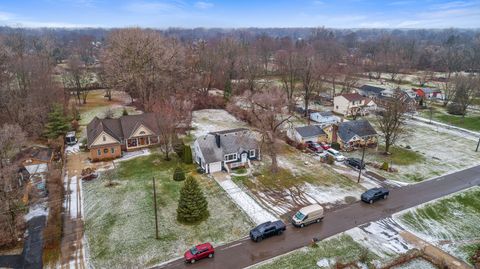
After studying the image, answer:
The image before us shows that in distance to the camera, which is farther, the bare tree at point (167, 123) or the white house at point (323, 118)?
the white house at point (323, 118)

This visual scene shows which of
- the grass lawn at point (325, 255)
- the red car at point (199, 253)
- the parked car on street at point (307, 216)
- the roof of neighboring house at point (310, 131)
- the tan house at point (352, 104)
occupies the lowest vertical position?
the grass lawn at point (325, 255)

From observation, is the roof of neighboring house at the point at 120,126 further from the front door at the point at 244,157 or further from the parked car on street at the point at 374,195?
the parked car on street at the point at 374,195

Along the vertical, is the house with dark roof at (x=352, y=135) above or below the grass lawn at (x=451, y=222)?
above

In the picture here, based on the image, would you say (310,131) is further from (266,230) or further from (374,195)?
(266,230)

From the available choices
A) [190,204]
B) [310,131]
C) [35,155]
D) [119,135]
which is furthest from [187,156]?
[310,131]

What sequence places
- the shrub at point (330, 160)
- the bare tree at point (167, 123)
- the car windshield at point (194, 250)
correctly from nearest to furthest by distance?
the car windshield at point (194, 250)
the bare tree at point (167, 123)
the shrub at point (330, 160)

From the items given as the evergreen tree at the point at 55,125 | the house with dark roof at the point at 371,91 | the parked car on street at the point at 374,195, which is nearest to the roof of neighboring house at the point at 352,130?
the parked car on street at the point at 374,195

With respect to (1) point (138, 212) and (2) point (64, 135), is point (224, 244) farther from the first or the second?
(2) point (64, 135)
